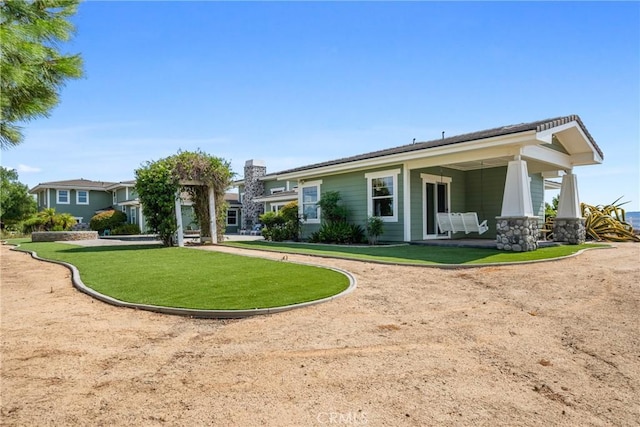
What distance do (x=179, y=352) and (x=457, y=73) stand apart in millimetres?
11442

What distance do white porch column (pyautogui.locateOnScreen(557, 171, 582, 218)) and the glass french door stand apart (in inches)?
148

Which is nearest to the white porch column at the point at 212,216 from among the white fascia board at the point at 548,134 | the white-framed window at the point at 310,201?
the white-framed window at the point at 310,201

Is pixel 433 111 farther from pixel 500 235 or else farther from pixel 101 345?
pixel 101 345

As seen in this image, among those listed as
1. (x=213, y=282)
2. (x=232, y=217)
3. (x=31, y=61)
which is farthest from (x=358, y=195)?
(x=232, y=217)

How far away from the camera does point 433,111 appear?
13.6 metres

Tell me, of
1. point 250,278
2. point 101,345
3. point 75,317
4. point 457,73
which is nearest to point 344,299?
point 250,278

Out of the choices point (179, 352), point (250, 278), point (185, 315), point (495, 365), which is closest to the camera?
point (495, 365)

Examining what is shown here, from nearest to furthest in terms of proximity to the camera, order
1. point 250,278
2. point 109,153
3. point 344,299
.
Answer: point 344,299 → point 250,278 → point 109,153

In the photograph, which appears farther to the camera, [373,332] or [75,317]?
[75,317]

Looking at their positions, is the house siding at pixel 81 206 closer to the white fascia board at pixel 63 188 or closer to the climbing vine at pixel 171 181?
the white fascia board at pixel 63 188

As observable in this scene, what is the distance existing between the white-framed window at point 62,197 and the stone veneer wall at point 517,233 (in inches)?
1375

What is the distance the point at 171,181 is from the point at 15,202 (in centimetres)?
2243

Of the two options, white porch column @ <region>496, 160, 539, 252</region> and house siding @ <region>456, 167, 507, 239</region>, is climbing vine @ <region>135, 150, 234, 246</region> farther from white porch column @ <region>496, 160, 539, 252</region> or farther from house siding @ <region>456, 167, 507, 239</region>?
white porch column @ <region>496, 160, 539, 252</region>

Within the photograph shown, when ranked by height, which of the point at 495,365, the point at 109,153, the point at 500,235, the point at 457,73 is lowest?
→ the point at 495,365
